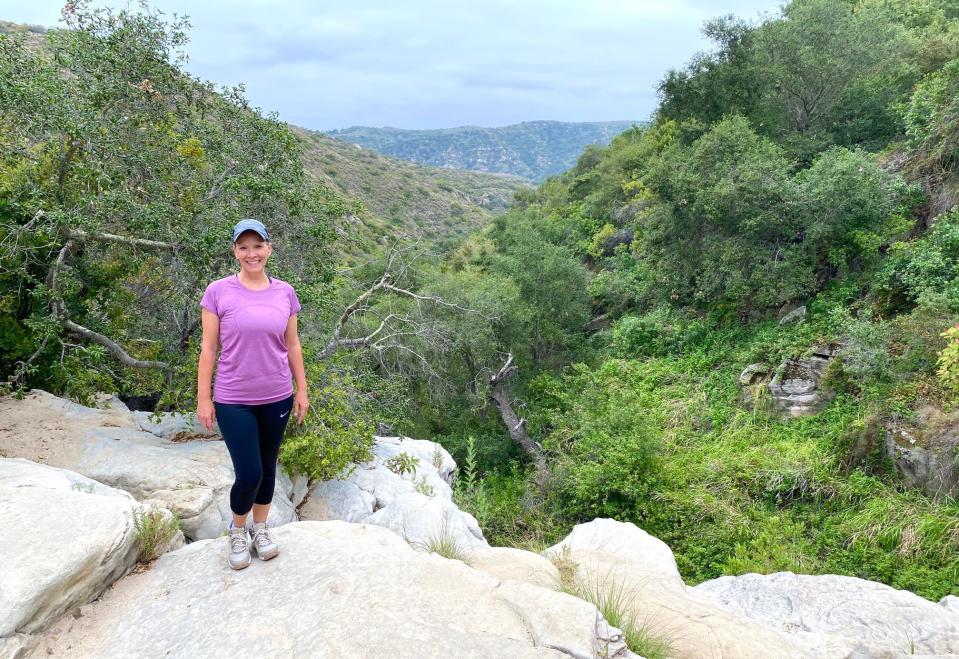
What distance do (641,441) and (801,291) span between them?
6.12m

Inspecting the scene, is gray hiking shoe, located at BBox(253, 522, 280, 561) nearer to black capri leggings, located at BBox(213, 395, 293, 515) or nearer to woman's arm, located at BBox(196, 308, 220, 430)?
black capri leggings, located at BBox(213, 395, 293, 515)

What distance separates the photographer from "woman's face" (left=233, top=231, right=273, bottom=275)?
358 centimetres

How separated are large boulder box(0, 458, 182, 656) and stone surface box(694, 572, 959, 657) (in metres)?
5.49

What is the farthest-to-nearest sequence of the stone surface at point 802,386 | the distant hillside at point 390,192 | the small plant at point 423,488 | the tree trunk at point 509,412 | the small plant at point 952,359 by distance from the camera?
the distant hillside at point 390,192 < the tree trunk at point 509,412 < the stone surface at point 802,386 < the small plant at point 423,488 < the small plant at point 952,359

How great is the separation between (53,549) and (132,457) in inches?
108

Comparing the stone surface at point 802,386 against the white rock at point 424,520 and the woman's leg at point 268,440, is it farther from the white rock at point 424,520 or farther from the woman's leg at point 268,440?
the woman's leg at point 268,440

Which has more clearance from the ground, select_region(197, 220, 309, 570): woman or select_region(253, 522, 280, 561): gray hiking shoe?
select_region(197, 220, 309, 570): woman

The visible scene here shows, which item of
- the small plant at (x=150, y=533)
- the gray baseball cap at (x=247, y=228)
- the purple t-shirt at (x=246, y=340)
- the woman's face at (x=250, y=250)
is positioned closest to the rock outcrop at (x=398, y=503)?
the small plant at (x=150, y=533)

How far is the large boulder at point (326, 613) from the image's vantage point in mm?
3246

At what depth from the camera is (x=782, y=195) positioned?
13.8m

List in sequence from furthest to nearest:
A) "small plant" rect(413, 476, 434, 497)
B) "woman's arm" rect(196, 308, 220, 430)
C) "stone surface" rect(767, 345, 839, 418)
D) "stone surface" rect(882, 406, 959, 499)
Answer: "stone surface" rect(767, 345, 839, 418) < "stone surface" rect(882, 406, 959, 499) < "small plant" rect(413, 476, 434, 497) < "woman's arm" rect(196, 308, 220, 430)

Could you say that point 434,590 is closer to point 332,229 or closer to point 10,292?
point 332,229

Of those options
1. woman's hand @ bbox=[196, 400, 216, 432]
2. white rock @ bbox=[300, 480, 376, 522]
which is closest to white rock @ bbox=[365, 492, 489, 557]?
white rock @ bbox=[300, 480, 376, 522]

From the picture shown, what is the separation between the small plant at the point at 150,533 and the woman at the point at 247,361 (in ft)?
2.59
